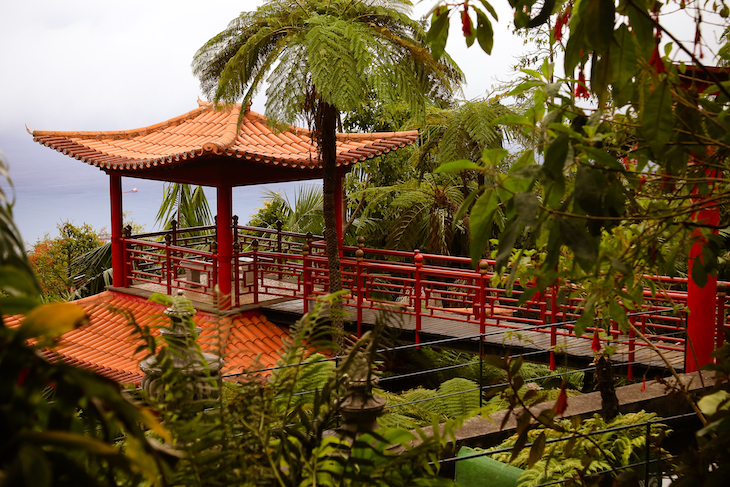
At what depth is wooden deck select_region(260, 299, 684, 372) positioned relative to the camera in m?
5.55

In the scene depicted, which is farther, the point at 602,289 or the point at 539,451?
the point at 602,289

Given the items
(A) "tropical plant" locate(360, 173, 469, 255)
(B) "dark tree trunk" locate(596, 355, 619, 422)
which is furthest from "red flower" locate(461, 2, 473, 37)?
(A) "tropical plant" locate(360, 173, 469, 255)

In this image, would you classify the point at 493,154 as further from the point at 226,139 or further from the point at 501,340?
the point at 226,139

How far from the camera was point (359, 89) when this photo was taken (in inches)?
240

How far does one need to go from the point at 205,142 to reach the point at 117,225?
Result: 234cm

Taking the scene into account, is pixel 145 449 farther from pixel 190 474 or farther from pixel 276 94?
pixel 276 94

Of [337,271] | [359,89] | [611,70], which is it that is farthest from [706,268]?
[337,271]

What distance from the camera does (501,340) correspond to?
6465mm

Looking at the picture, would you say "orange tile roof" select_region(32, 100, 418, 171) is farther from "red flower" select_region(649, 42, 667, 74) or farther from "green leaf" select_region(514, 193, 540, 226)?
"green leaf" select_region(514, 193, 540, 226)

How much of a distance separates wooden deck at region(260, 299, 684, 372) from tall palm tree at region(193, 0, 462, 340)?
43.4 inches

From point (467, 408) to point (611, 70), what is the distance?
4373 mm

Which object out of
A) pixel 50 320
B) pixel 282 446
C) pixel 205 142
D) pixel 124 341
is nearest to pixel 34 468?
pixel 50 320

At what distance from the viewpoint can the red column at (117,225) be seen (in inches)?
345

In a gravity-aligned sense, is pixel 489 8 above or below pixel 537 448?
above
